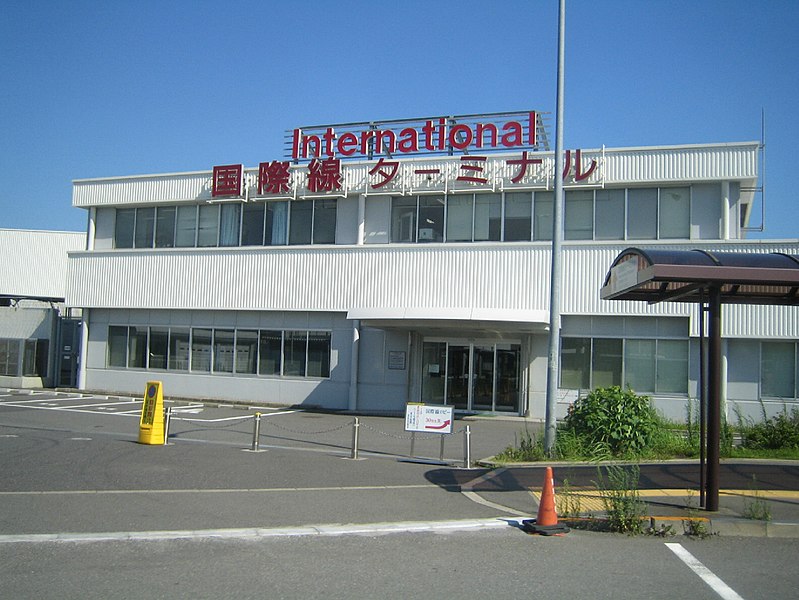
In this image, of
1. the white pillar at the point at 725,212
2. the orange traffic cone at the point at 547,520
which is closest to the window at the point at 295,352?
the white pillar at the point at 725,212

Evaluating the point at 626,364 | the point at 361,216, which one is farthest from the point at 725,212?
the point at 361,216

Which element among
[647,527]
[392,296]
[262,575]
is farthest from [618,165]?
[262,575]

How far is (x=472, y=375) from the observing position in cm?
2638

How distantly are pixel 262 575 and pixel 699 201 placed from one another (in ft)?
67.9

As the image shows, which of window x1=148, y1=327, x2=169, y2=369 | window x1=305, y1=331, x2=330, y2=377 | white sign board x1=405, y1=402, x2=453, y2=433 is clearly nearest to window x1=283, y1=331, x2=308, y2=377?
window x1=305, y1=331, x2=330, y2=377

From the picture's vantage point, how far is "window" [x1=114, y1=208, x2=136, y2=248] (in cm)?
3158

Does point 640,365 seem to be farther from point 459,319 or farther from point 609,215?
point 459,319

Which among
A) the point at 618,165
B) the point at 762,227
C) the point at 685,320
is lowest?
the point at 685,320

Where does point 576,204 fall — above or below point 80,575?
above

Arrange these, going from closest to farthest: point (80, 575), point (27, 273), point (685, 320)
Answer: point (80, 575)
point (685, 320)
point (27, 273)

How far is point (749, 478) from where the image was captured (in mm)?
12344

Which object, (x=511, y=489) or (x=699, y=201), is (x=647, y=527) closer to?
(x=511, y=489)

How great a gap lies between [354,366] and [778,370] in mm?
13164

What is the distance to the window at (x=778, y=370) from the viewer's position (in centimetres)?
2347
